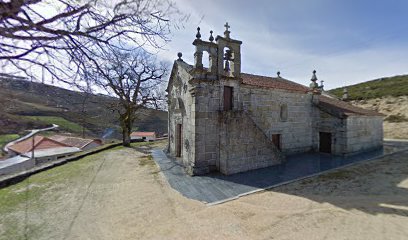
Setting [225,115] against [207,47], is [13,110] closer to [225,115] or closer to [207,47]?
[225,115]

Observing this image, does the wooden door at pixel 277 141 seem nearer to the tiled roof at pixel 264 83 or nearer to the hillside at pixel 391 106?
the tiled roof at pixel 264 83

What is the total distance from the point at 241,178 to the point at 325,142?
28.0 feet

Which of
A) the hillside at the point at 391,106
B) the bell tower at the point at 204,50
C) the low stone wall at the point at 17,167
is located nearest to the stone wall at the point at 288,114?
the bell tower at the point at 204,50

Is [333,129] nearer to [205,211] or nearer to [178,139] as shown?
[178,139]

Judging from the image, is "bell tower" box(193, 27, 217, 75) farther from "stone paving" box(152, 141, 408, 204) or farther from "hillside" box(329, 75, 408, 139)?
"hillside" box(329, 75, 408, 139)

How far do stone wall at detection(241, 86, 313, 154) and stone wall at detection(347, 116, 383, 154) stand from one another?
236 cm

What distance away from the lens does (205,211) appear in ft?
20.1

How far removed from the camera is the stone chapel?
32.5 ft

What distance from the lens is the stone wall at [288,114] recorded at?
12.1 meters

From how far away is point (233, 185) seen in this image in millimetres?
8195

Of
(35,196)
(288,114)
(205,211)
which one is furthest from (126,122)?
(205,211)

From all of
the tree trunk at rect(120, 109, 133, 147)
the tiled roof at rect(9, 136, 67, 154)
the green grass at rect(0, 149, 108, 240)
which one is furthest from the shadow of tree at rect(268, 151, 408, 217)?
the tiled roof at rect(9, 136, 67, 154)

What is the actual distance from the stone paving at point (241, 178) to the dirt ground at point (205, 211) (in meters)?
0.48

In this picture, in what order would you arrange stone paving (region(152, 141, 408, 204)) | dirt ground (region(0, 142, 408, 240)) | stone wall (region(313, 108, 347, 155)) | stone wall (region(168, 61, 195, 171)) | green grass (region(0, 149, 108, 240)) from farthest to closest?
stone wall (region(313, 108, 347, 155)) < stone wall (region(168, 61, 195, 171)) < stone paving (region(152, 141, 408, 204)) < green grass (region(0, 149, 108, 240)) < dirt ground (region(0, 142, 408, 240))
